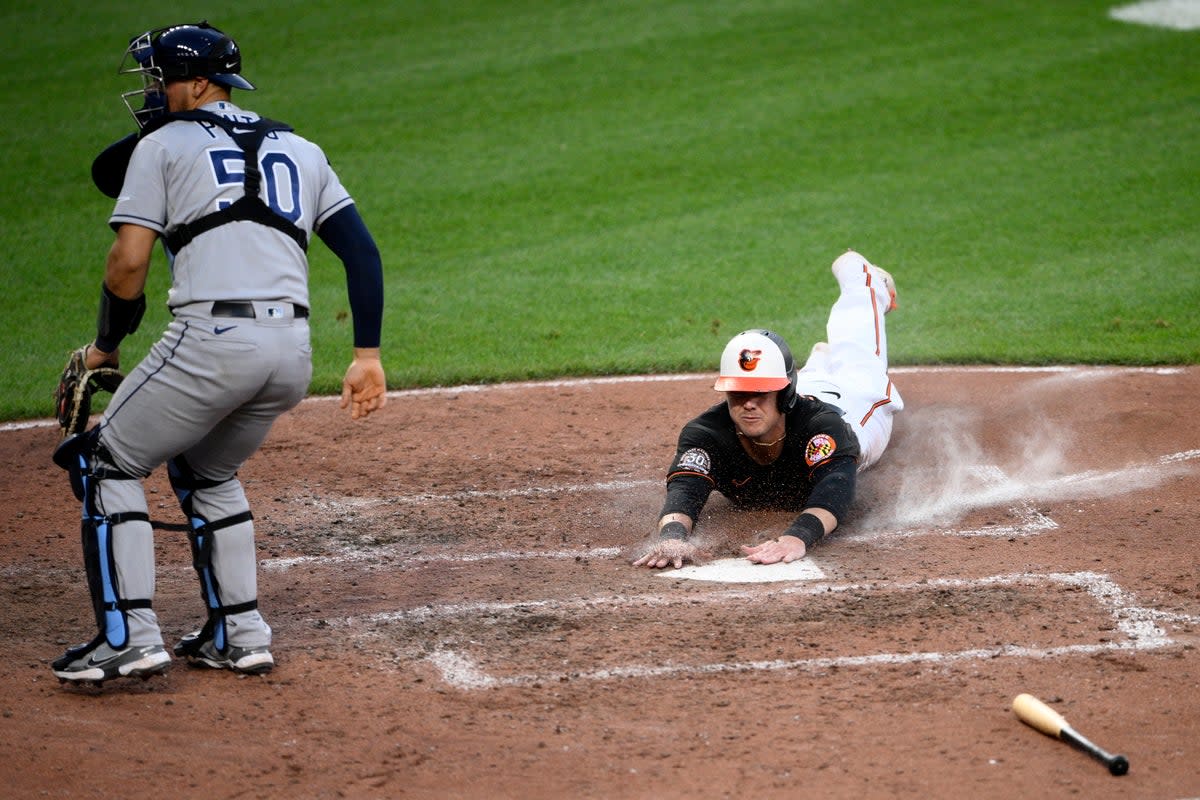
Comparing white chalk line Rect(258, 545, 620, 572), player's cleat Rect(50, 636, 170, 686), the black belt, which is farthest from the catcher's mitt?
white chalk line Rect(258, 545, 620, 572)

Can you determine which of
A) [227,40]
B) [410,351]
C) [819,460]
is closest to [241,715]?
[227,40]

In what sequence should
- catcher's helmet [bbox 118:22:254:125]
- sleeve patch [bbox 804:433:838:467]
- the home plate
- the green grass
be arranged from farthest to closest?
the green grass
sleeve patch [bbox 804:433:838:467]
the home plate
catcher's helmet [bbox 118:22:254:125]

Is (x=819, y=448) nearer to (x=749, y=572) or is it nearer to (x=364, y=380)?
(x=749, y=572)

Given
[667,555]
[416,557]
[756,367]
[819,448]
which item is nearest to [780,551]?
[667,555]

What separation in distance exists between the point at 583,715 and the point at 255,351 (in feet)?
5.13

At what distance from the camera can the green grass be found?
9.68m

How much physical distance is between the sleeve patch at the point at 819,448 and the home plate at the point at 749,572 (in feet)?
1.69

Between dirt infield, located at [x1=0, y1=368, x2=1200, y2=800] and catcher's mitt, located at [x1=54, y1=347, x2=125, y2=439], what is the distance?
854 mm

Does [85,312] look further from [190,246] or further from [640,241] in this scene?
[190,246]

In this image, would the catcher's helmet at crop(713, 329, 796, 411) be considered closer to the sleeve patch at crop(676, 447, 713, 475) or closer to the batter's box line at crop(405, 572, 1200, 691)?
the sleeve patch at crop(676, 447, 713, 475)

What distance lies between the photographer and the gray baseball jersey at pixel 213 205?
444 centimetres

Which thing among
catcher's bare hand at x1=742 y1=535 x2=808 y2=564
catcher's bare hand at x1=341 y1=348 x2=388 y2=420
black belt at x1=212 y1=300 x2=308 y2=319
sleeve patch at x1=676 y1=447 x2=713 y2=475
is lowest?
catcher's bare hand at x1=742 y1=535 x2=808 y2=564

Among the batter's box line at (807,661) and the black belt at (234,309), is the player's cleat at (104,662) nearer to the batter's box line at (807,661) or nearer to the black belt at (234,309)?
the batter's box line at (807,661)

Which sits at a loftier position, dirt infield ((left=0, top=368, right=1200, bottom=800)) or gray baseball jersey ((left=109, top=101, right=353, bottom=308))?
gray baseball jersey ((left=109, top=101, right=353, bottom=308))
